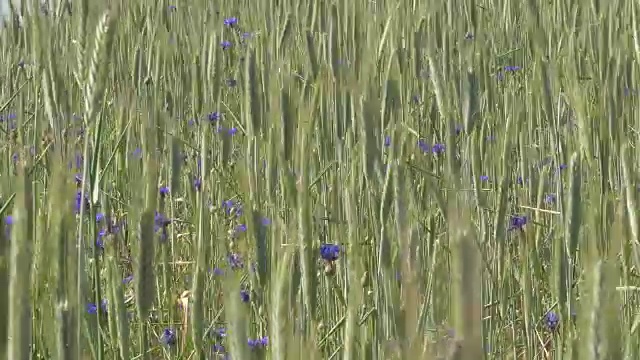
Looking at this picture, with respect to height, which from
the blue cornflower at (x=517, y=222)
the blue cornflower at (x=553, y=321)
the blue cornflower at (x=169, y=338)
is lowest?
the blue cornflower at (x=553, y=321)

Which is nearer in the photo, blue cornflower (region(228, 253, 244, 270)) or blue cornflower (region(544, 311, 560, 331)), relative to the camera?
blue cornflower (region(228, 253, 244, 270))

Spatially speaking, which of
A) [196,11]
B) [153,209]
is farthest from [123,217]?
[153,209]

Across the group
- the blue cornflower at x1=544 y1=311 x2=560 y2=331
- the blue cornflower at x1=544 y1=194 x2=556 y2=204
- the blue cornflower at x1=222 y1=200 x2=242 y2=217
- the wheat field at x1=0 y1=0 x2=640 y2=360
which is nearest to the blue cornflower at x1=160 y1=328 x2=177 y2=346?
the wheat field at x1=0 y1=0 x2=640 y2=360

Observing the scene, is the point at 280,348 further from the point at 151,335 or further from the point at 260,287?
the point at 151,335

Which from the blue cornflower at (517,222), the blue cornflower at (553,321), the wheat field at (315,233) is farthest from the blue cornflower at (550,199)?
the blue cornflower at (553,321)

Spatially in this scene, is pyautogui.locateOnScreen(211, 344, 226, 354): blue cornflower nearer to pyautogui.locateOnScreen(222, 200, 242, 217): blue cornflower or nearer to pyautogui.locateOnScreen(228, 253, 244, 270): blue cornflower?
pyautogui.locateOnScreen(228, 253, 244, 270): blue cornflower

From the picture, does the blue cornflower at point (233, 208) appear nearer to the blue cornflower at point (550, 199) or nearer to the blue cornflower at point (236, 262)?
the blue cornflower at point (236, 262)

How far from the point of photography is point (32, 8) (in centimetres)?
71

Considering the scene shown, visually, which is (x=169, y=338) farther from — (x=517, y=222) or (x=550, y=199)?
(x=550, y=199)

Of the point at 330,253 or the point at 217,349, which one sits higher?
the point at 330,253

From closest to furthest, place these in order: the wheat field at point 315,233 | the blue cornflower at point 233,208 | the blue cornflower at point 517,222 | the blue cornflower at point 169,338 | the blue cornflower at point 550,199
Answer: the wheat field at point 315,233
the blue cornflower at point 169,338
the blue cornflower at point 517,222
the blue cornflower at point 233,208
the blue cornflower at point 550,199

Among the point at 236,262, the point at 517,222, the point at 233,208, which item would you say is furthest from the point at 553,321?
the point at 233,208

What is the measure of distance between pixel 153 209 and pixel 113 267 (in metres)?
0.09

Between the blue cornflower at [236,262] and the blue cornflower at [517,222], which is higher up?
the blue cornflower at [517,222]
